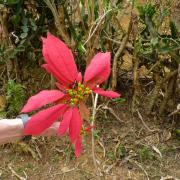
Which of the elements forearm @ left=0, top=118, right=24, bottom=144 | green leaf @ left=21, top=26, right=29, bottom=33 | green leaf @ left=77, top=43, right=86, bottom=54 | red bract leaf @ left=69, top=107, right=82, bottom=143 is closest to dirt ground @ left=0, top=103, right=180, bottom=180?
green leaf @ left=77, top=43, right=86, bottom=54

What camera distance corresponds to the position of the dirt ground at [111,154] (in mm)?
2002

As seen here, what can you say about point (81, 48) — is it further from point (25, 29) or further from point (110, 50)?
point (25, 29)

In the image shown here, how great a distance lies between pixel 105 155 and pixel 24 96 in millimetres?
519

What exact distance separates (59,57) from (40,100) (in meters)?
0.07

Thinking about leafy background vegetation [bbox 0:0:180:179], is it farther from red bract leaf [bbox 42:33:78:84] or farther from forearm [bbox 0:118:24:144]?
red bract leaf [bbox 42:33:78:84]

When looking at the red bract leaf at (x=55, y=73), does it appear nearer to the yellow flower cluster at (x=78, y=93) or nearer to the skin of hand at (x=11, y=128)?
the yellow flower cluster at (x=78, y=93)

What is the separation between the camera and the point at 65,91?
0.69 meters

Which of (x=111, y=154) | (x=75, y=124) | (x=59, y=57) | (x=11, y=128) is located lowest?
(x=111, y=154)

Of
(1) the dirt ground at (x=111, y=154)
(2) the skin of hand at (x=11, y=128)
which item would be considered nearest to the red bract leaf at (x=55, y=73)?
(2) the skin of hand at (x=11, y=128)

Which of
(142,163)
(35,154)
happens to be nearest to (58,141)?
(35,154)

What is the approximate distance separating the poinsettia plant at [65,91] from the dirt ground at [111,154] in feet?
4.09

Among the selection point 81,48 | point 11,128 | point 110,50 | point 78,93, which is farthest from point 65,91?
point 110,50

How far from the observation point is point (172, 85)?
7.07 feet

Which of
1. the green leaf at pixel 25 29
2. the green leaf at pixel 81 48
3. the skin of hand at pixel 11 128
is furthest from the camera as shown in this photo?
the green leaf at pixel 25 29
